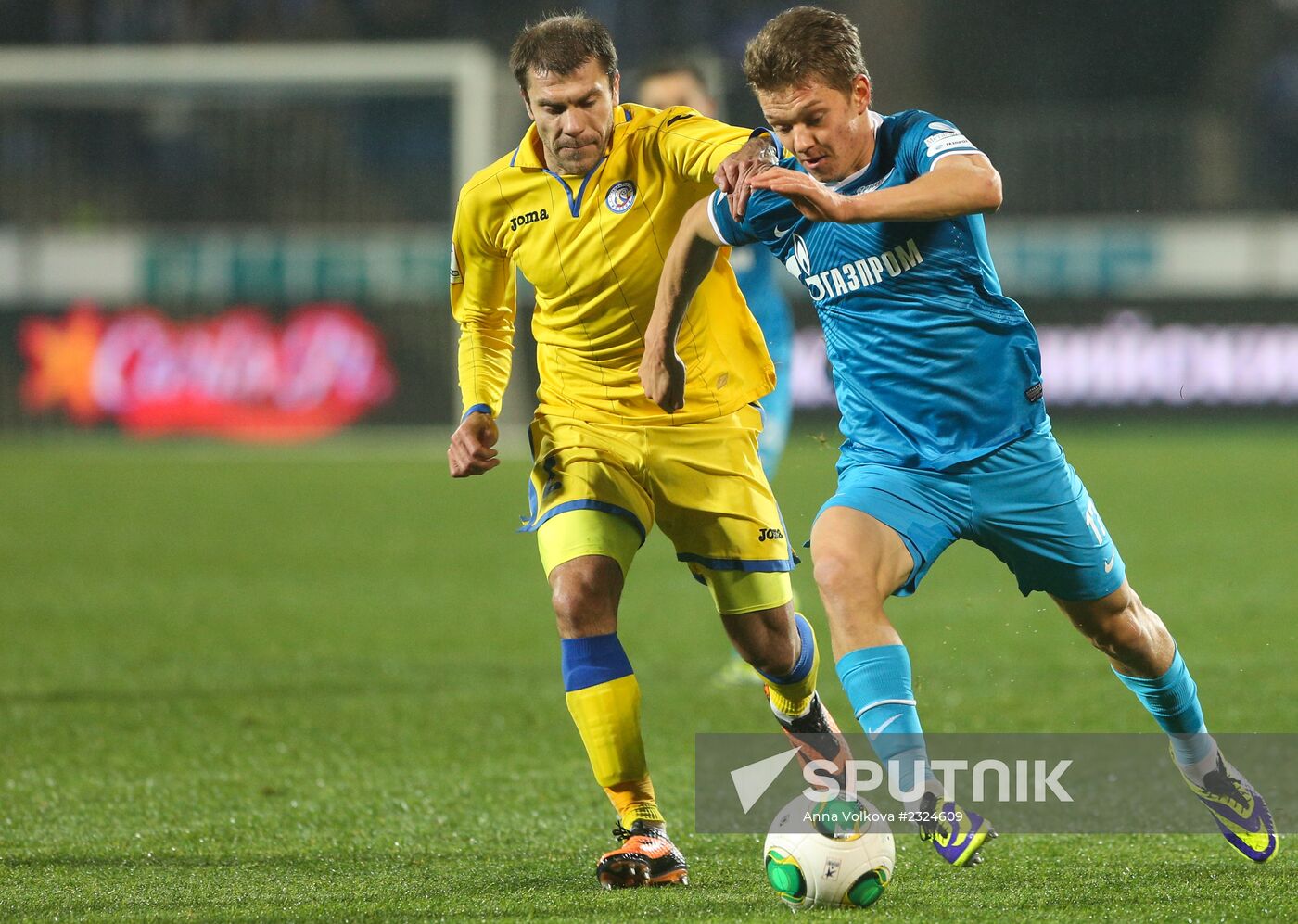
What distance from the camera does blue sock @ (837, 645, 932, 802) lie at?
136 inches

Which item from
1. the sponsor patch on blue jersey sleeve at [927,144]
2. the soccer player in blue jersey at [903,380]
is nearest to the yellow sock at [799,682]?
the soccer player in blue jersey at [903,380]

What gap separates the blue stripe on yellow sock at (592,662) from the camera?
3.94 meters

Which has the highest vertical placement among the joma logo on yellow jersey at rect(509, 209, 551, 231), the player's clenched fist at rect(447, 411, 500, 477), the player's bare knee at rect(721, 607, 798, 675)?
the joma logo on yellow jersey at rect(509, 209, 551, 231)

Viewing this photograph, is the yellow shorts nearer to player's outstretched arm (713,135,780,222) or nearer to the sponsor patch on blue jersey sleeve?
player's outstretched arm (713,135,780,222)

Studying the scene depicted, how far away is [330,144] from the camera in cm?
2180

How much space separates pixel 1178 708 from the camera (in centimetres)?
403

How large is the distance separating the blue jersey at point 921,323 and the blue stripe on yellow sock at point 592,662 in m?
0.75

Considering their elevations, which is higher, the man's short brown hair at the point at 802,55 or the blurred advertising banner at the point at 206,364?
the man's short brown hair at the point at 802,55

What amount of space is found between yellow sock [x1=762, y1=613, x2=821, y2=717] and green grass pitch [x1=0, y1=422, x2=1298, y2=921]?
0.30 meters

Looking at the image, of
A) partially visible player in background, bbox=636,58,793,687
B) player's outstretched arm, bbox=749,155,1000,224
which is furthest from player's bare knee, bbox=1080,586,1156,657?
partially visible player in background, bbox=636,58,793,687

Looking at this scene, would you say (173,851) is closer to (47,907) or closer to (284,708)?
(47,907)

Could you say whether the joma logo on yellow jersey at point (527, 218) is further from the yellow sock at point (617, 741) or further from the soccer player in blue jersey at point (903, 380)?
the yellow sock at point (617, 741)

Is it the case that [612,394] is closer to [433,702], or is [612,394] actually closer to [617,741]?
[617,741]

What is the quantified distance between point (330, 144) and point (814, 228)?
61.6ft
